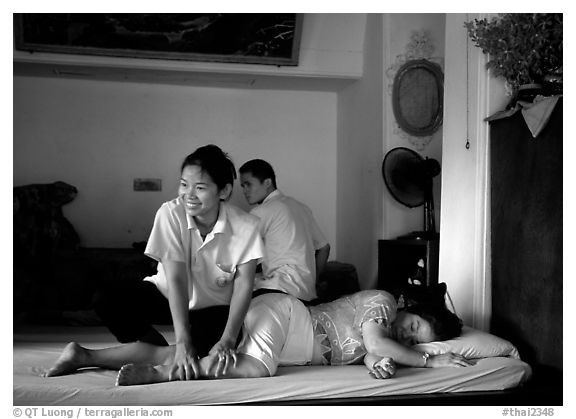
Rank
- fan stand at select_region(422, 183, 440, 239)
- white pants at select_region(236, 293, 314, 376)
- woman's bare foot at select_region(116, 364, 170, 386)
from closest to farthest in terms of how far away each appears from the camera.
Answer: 1. woman's bare foot at select_region(116, 364, 170, 386)
2. white pants at select_region(236, 293, 314, 376)
3. fan stand at select_region(422, 183, 440, 239)

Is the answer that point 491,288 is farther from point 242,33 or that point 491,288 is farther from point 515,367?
point 242,33

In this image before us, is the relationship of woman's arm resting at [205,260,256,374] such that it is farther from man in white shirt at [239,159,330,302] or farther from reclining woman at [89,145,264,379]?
man in white shirt at [239,159,330,302]

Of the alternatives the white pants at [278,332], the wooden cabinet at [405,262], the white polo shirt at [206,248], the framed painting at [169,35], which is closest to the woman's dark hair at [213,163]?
the white polo shirt at [206,248]

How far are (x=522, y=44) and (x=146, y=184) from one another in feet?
14.8

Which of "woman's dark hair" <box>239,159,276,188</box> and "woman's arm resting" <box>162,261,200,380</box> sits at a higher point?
"woman's dark hair" <box>239,159,276,188</box>

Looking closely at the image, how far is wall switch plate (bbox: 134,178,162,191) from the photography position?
674 cm

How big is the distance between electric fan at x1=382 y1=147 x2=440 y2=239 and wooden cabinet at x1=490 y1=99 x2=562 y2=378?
1.83m

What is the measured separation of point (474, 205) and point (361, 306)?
3.43ft

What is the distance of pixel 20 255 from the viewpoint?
4.14 meters

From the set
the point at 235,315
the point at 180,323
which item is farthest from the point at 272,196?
the point at 180,323

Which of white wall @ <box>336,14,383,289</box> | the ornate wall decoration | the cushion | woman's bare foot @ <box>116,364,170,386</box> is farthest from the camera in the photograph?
white wall @ <box>336,14,383,289</box>

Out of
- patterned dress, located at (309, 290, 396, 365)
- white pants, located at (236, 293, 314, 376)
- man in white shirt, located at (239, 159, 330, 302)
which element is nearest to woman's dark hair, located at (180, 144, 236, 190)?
white pants, located at (236, 293, 314, 376)

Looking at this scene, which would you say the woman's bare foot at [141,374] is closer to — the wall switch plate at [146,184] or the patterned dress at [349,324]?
the patterned dress at [349,324]

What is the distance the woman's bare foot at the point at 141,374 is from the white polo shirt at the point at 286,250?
3.65 feet
